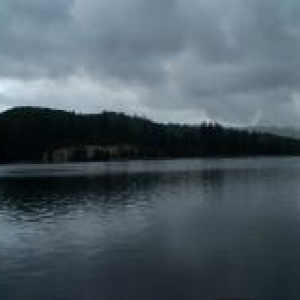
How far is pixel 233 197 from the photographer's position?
8419 cm

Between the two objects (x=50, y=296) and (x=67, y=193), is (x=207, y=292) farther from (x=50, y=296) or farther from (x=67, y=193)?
(x=67, y=193)

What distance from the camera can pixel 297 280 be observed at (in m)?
31.3

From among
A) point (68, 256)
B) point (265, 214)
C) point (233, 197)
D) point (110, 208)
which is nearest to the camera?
point (68, 256)

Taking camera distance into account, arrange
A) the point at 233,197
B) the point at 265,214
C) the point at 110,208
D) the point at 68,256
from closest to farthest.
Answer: the point at 68,256
the point at 265,214
the point at 110,208
the point at 233,197

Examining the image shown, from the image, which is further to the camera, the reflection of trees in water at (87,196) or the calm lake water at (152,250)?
the reflection of trees in water at (87,196)

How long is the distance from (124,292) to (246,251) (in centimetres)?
1307

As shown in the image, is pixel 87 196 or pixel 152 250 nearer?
pixel 152 250

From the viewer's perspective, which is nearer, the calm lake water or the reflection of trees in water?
the calm lake water

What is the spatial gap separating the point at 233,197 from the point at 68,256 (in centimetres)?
4809

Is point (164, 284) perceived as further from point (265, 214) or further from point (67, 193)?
point (67, 193)

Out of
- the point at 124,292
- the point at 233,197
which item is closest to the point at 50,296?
the point at 124,292

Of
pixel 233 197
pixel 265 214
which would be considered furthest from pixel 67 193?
pixel 265 214

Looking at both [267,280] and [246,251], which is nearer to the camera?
[267,280]

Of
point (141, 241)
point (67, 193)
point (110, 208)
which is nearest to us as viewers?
point (141, 241)
